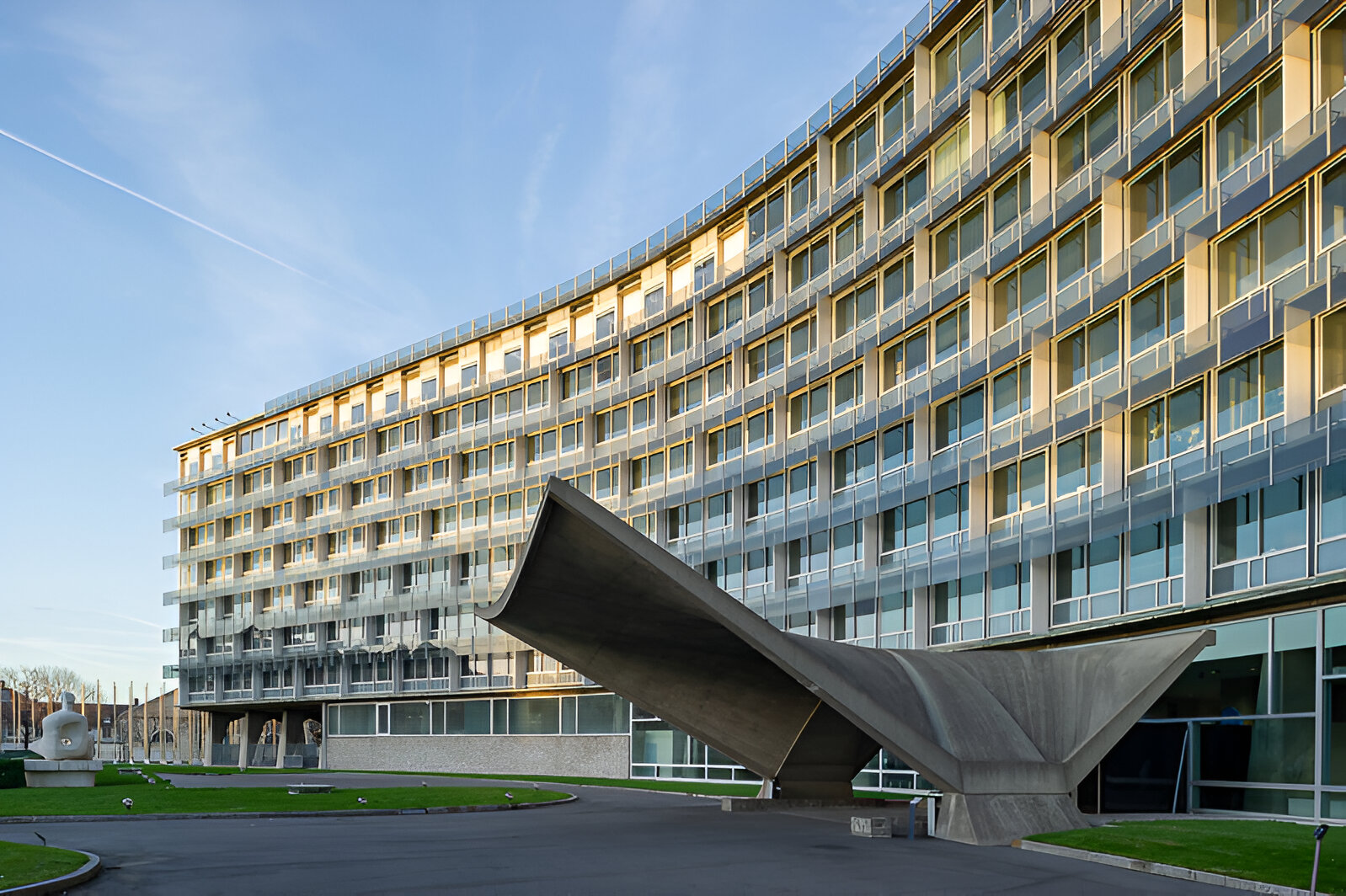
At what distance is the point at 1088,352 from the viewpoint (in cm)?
3506

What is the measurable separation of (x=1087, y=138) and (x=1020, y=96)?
392cm

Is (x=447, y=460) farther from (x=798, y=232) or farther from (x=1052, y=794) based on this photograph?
(x=1052, y=794)

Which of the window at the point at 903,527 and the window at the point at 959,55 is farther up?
the window at the point at 959,55

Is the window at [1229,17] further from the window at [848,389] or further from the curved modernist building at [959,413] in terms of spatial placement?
the window at [848,389]

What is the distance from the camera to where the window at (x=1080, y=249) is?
1368 inches

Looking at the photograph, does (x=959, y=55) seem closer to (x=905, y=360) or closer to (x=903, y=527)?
(x=905, y=360)

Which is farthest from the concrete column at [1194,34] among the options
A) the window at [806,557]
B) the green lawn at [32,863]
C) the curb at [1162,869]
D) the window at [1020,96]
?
the green lawn at [32,863]

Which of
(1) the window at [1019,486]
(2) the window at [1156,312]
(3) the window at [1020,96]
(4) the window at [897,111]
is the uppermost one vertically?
(4) the window at [897,111]

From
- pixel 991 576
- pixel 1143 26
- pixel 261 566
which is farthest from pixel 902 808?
pixel 261 566

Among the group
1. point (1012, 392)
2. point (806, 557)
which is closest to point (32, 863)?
point (1012, 392)

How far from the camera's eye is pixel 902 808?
32.1 meters

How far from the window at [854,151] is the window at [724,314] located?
7.81m

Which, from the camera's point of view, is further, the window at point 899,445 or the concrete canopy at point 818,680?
the window at point 899,445

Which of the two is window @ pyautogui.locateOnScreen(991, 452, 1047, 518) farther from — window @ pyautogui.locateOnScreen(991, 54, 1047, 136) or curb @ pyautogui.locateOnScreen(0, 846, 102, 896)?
curb @ pyautogui.locateOnScreen(0, 846, 102, 896)
